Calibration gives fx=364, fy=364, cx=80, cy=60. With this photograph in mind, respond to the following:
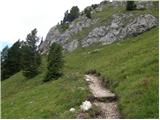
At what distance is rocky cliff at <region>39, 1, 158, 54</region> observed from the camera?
79.2 meters

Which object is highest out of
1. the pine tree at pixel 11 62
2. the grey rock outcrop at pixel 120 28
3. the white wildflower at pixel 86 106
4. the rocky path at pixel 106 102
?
the grey rock outcrop at pixel 120 28

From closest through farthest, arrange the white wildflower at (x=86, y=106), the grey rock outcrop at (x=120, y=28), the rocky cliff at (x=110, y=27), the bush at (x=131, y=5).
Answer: the white wildflower at (x=86, y=106)
the grey rock outcrop at (x=120, y=28)
the rocky cliff at (x=110, y=27)
the bush at (x=131, y=5)

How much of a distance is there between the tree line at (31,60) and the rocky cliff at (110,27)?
469 inches

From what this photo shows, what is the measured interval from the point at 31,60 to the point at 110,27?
28.7 meters

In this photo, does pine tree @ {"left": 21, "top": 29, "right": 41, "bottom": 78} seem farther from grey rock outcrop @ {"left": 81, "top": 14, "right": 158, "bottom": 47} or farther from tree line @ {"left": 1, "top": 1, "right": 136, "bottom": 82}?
grey rock outcrop @ {"left": 81, "top": 14, "right": 158, "bottom": 47}

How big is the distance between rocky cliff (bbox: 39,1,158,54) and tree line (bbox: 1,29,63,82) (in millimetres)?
11911

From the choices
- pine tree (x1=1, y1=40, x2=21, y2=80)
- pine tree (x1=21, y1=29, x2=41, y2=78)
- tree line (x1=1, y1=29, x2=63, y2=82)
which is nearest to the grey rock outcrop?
tree line (x1=1, y1=29, x2=63, y2=82)

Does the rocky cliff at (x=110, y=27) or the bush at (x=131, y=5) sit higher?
the bush at (x=131, y=5)

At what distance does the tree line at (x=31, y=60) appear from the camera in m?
49.4

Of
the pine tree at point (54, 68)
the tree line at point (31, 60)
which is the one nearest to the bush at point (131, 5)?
the tree line at point (31, 60)

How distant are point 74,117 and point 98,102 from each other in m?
4.25

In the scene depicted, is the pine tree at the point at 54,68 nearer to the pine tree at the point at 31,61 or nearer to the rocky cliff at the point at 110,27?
the pine tree at the point at 31,61

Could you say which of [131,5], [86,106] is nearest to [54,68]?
[86,106]

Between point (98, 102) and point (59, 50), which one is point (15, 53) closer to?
point (59, 50)
